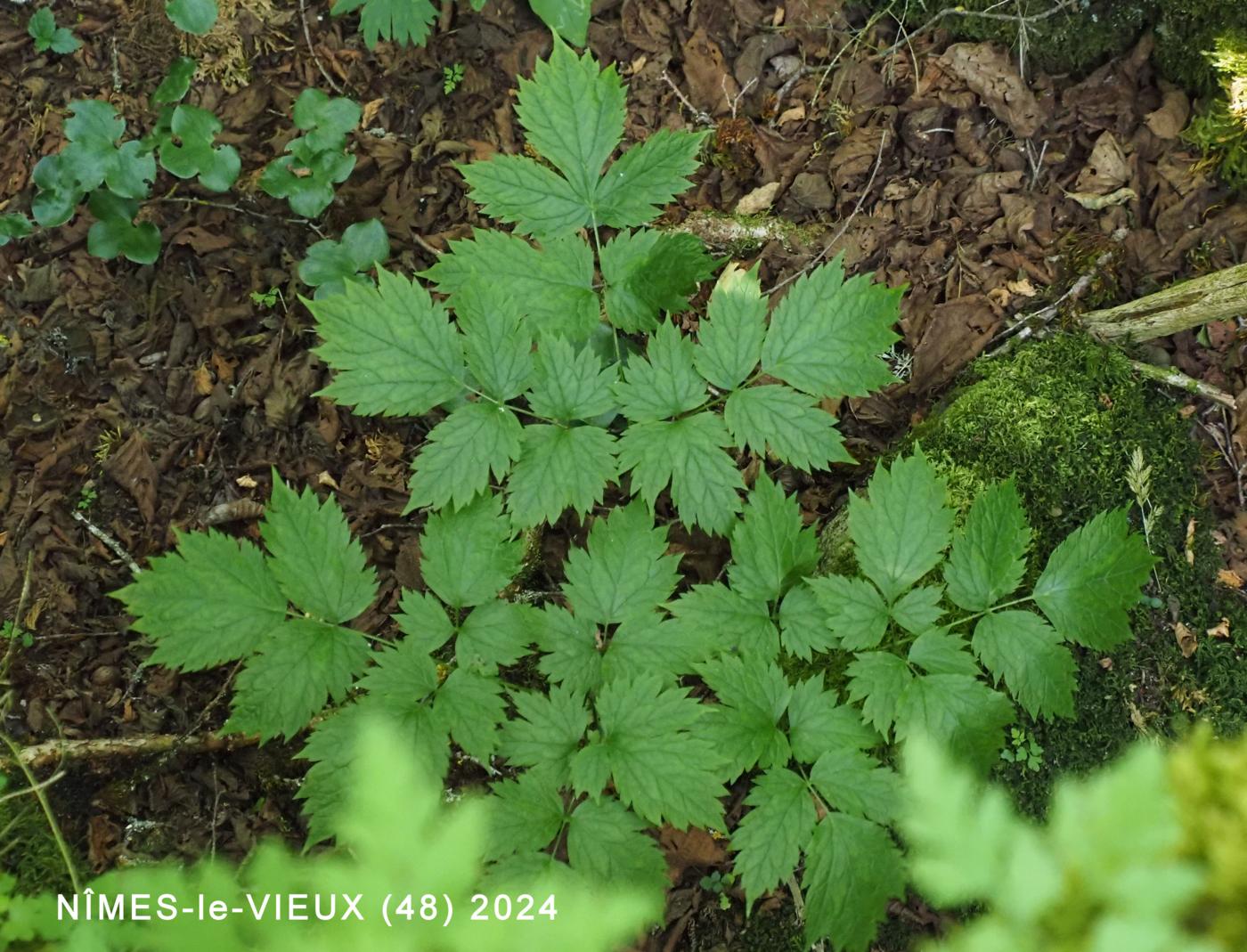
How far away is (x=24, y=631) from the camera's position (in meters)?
2.61

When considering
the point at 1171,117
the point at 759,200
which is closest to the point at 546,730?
the point at 759,200

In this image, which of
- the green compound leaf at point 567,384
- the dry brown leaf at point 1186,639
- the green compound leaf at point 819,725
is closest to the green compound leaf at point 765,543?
the green compound leaf at point 819,725

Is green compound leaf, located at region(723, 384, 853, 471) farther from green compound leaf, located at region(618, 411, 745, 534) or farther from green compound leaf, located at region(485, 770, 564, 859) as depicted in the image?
green compound leaf, located at region(485, 770, 564, 859)

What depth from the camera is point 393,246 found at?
118 inches

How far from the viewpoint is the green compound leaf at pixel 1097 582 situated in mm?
2072

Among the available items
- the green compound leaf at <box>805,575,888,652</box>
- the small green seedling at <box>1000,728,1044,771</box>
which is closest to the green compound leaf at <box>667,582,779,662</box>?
the green compound leaf at <box>805,575,888,652</box>

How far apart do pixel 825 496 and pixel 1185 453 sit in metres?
1.05

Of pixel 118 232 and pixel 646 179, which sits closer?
pixel 646 179

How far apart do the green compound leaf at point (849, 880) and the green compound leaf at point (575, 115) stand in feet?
5.74

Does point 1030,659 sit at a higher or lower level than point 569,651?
lower

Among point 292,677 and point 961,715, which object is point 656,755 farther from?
point 292,677

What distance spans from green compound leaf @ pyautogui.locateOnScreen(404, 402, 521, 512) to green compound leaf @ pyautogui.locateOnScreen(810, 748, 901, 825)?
3.48 feet

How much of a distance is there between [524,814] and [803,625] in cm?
83

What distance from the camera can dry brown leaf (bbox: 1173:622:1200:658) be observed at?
232cm
